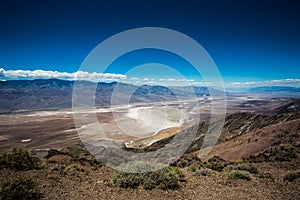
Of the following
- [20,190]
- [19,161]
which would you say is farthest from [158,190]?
[19,161]

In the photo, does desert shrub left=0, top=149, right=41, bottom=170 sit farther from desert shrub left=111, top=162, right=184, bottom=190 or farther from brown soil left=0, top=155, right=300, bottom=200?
desert shrub left=111, top=162, right=184, bottom=190

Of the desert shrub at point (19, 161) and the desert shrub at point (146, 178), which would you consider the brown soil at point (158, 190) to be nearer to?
the desert shrub at point (146, 178)

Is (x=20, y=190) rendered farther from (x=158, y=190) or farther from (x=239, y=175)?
(x=239, y=175)

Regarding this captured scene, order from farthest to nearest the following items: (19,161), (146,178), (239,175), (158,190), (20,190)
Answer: (19,161) → (239,175) → (146,178) → (158,190) → (20,190)

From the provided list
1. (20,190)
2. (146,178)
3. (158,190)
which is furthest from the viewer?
(146,178)

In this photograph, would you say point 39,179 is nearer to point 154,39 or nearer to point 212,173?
point 212,173

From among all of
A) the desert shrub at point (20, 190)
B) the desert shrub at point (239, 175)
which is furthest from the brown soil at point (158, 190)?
the desert shrub at point (20, 190)

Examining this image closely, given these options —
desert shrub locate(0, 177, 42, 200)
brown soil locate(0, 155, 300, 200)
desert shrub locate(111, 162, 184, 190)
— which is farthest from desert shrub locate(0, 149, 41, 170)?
desert shrub locate(111, 162, 184, 190)
